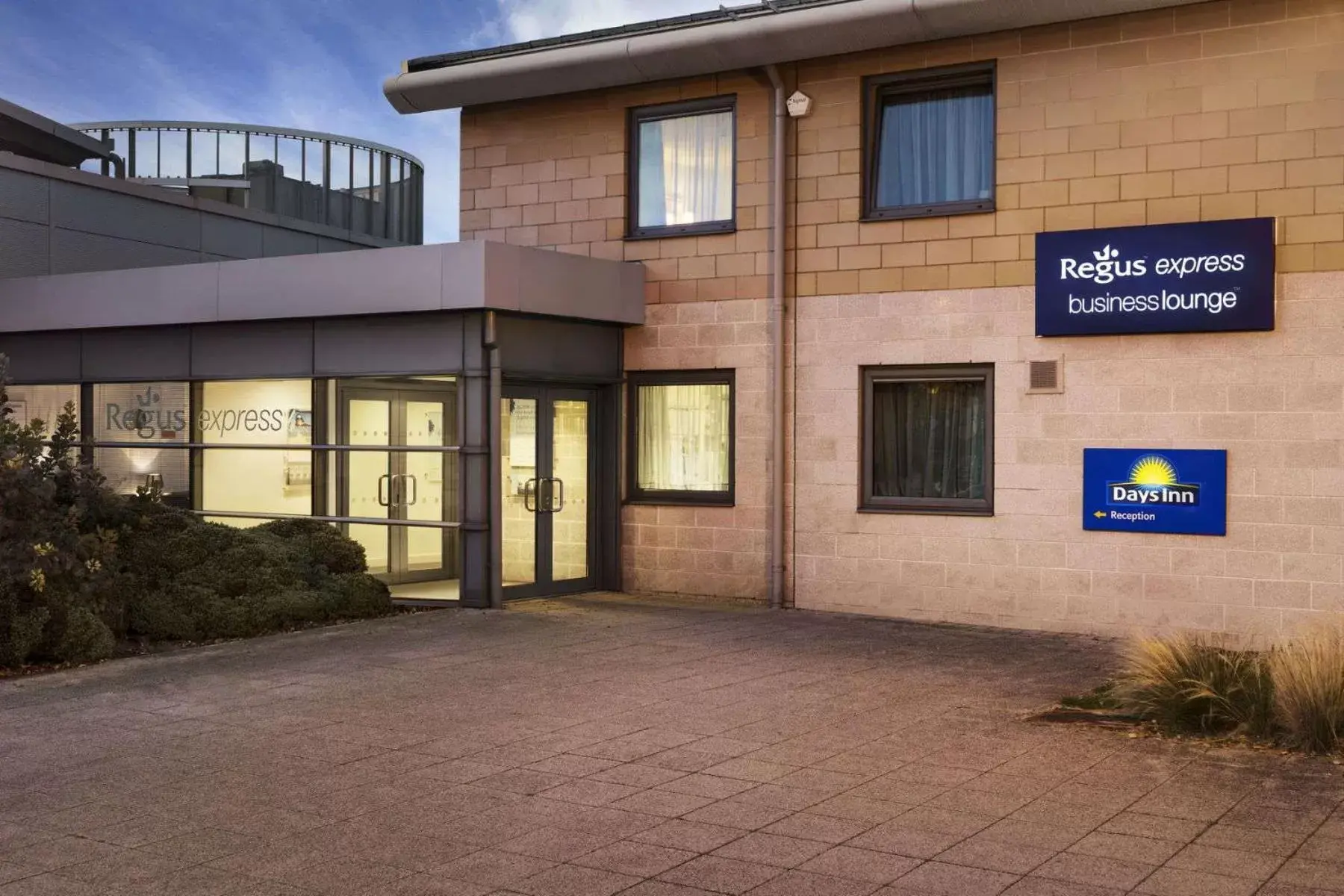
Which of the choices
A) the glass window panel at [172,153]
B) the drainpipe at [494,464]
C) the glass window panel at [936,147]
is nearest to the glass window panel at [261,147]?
the glass window panel at [172,153]

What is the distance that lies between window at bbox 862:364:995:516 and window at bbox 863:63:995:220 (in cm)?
162

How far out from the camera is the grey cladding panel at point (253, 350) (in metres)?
15.4

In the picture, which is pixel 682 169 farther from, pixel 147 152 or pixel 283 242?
pixel 147 152

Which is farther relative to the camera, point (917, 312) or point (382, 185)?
point (382, 185)

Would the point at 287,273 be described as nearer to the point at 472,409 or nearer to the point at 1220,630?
the point at 472,409

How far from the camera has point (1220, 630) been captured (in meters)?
12.7

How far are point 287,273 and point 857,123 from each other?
596 centimetres

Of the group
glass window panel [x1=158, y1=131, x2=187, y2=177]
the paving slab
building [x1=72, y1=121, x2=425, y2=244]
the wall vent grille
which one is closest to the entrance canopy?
the paving slab

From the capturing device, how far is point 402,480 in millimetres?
15000

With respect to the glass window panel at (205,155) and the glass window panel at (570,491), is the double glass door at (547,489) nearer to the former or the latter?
the glass window panel at (570,491)

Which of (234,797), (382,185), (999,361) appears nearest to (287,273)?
(999,361)

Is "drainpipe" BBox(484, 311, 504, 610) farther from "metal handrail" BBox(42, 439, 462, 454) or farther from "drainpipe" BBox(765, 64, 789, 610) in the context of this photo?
"drainpipe" BBox(765, 64, 789, 610)

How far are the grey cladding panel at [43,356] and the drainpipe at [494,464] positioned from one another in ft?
19.5

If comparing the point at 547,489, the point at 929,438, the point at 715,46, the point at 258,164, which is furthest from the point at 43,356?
the point at 258,164
